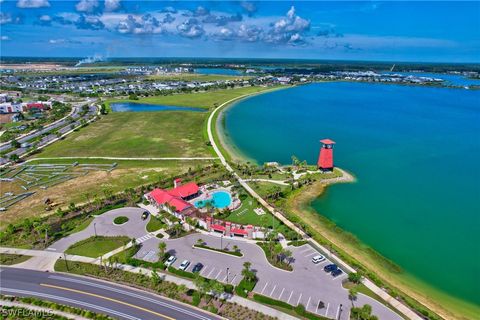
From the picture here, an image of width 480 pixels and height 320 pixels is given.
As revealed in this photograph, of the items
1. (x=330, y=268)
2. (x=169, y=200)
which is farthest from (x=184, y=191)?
(x=330, y=268)

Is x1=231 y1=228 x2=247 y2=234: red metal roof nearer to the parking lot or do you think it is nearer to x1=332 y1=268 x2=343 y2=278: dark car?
the parking lot

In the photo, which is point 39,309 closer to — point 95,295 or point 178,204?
point 95,295

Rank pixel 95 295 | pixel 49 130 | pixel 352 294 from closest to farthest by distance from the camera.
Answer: pixel 352 294
pixel 95 295
pixel 49 130

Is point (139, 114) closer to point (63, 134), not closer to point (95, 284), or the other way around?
point (63, 134)

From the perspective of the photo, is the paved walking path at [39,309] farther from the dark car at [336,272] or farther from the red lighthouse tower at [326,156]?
the red lighthouse tower at [326,156]

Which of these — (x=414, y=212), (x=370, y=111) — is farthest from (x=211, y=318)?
(x=370, y=111)

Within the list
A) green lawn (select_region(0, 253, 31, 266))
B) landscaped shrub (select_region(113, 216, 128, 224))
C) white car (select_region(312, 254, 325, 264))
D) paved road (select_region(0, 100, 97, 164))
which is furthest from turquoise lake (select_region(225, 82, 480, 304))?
paved road (select_region(0, 100, 97, 164))

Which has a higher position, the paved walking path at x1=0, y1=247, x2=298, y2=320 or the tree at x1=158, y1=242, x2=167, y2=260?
the tree at x1=158, y1=242, x2=167, y2=260
